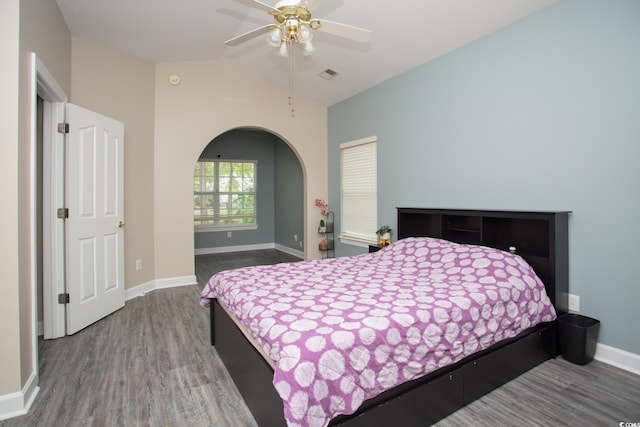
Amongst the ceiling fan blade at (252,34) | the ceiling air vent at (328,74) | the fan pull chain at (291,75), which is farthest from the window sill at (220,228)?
the ceiling fan blade at (252,34)

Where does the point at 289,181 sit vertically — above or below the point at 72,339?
above

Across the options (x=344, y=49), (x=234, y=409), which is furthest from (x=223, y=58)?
(x=234, y=409)

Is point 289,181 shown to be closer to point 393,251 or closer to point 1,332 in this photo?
point 393,251

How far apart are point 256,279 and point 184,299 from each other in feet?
6.32

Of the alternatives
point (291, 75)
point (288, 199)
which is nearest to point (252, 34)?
point (291, 75)

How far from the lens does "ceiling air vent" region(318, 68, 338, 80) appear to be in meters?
4.29

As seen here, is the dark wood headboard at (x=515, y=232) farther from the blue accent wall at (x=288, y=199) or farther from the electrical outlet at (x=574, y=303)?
the blue accent wall at (x=288, y=199)

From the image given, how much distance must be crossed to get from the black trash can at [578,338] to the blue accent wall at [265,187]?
4.67 m

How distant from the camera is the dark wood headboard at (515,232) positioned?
247 centimetres

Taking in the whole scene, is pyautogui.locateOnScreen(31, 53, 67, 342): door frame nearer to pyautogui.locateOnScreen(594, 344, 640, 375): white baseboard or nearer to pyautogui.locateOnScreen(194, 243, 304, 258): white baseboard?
pyautogui.locateOnScreen(194, 243, 304, 258): white baseboard

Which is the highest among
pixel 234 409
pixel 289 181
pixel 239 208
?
pixel 289 181

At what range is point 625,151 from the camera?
2.24 metres

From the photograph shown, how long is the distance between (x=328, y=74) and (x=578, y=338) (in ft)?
12.5

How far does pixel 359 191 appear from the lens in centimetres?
483
